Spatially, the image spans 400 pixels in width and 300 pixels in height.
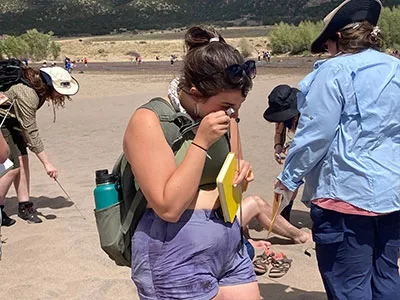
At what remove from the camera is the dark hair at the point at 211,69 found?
7.59ft

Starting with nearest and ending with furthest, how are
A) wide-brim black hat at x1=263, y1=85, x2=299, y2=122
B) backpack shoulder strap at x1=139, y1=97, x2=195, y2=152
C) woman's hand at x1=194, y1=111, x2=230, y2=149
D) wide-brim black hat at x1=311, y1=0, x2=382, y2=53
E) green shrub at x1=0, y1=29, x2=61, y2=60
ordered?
woman's hand at x1=194, y1=111, x2=230, y2=149 < backpack shoulder strap at x1=139, y1=97, x2=195, y2=152 < wide-brim black hat at x1=311, y1=0, x2=382, y2=53 < wide-brim black hat at x1=263, y1=85, x2=299, y2=122 < green shrub at x1=0, y1=29, x2=61, y2=60

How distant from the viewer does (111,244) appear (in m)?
2.52

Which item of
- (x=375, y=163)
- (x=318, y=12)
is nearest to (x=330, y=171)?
(x=375, y=163)

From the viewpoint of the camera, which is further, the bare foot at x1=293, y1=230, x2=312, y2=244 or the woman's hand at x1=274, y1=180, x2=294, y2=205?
the bare foot at x1=293, y1=230, x2=312, y2=244

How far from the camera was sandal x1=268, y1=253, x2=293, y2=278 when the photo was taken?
441 cm

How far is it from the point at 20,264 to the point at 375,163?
10.9 ft

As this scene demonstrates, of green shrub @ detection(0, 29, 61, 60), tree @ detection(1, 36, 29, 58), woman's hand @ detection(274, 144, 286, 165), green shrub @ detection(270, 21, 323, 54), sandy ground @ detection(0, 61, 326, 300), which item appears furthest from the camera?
green shrub @ detection(270, 21, 323, 54)

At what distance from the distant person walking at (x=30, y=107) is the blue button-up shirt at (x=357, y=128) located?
3.32 meters

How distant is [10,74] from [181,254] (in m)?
3.82

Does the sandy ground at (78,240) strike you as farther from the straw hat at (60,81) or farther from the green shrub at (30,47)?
the green shrub at (30,47)

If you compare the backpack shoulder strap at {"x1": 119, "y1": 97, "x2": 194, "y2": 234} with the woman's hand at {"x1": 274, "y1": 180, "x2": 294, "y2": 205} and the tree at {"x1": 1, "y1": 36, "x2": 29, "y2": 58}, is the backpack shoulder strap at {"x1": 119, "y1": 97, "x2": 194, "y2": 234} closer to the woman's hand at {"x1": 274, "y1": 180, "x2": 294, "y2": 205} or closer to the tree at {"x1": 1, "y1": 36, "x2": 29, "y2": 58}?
the woman's hand at {"x1": 274, "y1": 180, "x2": 294, "y2": 205}

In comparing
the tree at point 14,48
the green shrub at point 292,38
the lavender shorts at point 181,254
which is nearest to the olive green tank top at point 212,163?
the lavender shorts at point 181,254

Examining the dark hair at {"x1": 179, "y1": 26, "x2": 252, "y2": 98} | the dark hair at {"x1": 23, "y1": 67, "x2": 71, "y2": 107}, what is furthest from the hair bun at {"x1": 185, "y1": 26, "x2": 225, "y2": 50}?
the dark hair at {"x1": 23, "y1": 67, "x2": 71, "y2": 107}

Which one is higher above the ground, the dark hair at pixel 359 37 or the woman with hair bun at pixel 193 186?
the dark hair at pixel 359 37
